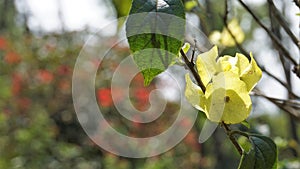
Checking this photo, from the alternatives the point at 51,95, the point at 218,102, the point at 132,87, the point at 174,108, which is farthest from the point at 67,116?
the point at 218,102

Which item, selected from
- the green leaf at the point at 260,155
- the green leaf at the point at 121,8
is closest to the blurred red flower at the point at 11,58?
the green leaf at the point at 121,8

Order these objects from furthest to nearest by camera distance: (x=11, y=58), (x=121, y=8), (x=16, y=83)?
(x=11, y=58) < (x=16, y=83) < (x=121, y=8)

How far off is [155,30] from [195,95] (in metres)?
0.09

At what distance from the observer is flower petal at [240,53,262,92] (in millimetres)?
530

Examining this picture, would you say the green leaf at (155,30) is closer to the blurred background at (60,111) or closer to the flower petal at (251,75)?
the flower petal at (251,75)

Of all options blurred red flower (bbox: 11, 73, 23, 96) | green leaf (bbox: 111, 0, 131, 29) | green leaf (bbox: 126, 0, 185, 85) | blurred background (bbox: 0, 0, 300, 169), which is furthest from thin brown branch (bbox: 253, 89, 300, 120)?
blurred red flower (bbox: 11, 73, 23, 96)

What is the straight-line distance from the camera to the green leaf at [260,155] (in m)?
0.53

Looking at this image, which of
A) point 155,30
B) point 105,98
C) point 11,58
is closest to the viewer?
point 155,30

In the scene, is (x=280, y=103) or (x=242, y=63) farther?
(x=280, y=103)

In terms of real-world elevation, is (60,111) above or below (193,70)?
below

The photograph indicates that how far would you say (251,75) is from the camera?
531 millimetres

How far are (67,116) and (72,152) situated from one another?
0.95m

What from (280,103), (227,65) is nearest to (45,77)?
(280,103)

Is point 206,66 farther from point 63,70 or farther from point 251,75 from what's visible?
point 63,70
